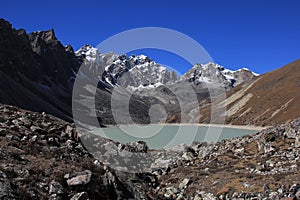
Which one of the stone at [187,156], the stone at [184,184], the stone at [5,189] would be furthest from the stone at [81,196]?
the stone at [187,156]

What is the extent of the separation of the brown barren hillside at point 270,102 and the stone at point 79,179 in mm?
119469

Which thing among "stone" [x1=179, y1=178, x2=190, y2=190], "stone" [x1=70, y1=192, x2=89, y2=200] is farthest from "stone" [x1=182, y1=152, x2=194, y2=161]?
"stone" [x1=70, y1=192, x2=89, y2=200]

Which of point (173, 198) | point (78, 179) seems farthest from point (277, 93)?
point (78, 179)

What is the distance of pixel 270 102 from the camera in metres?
154

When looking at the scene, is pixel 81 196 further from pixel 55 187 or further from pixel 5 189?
pixel 5 189

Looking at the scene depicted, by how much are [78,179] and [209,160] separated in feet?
72.4

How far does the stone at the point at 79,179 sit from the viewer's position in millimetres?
13429

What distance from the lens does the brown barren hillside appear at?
13425 cm

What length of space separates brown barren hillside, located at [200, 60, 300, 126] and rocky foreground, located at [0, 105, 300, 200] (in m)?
96.4

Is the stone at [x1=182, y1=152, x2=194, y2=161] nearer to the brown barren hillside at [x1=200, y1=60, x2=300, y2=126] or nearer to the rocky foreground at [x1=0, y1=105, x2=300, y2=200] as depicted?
the rocky foreground at [x1=0, y1=105, x2=300, y2=200]

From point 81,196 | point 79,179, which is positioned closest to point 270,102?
point 79,179

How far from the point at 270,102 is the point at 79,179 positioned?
15401 centimetres

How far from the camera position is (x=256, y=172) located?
25.5m

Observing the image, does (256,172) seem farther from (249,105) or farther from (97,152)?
(249,105)
